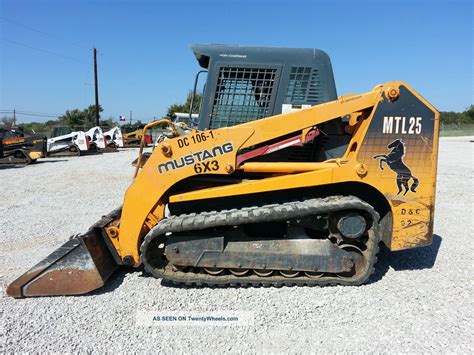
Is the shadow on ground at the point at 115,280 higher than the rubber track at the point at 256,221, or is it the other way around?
the rubber track at the point at 256,221

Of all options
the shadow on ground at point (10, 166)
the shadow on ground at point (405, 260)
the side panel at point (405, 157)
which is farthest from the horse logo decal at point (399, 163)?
the shadow on ground at point (10, 166)

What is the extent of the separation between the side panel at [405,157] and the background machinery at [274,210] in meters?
0.01

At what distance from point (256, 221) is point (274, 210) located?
206 mm

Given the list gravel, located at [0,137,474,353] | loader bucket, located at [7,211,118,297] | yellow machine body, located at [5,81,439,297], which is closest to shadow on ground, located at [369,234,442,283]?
gravel, located at [0,137,474,353]

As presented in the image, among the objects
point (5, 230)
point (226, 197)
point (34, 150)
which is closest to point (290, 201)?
point (226, 197)

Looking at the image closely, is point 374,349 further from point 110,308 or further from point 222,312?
point 110,308

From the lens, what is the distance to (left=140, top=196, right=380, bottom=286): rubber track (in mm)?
3340

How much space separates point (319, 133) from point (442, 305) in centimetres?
211

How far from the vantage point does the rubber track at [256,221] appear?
3340 mm

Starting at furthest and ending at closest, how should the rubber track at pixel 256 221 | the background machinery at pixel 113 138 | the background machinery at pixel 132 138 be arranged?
the background machinery at pixel 132 138 < the background machinery at pixel 113 138 < the rubber track at pixel 256 221

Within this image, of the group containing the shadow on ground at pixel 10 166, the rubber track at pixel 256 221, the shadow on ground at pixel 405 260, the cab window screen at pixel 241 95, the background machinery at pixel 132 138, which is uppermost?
the cab window screen at pixel 241 95

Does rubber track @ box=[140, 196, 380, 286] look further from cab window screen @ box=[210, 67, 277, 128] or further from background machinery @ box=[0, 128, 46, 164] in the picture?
background machinery @ box=[0, 128, 46, 164]

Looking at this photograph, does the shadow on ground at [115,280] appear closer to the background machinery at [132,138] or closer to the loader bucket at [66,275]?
the loader bucket at [66,275]

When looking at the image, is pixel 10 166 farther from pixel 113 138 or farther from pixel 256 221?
pixel 256 221
